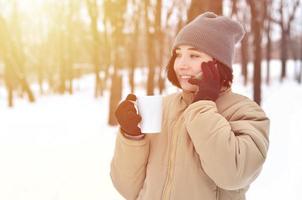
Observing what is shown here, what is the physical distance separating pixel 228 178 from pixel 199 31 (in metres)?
0.69

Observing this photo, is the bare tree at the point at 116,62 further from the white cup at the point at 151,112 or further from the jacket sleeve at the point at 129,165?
the white cup at the point at 151,112

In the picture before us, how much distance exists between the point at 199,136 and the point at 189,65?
1.26 ft

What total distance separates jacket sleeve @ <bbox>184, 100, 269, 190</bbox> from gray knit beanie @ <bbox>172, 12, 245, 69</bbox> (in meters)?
0.29

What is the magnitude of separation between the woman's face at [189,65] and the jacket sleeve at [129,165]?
319mm

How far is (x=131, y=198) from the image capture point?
2270 mm

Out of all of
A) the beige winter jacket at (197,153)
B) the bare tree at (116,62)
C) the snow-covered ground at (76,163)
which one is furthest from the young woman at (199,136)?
the bare tree at (116,62)

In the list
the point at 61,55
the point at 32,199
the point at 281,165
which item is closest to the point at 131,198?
the point at 32,199

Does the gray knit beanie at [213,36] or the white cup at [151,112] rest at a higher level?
the gray knit beanie at [213,36]

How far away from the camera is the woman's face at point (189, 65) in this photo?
2.14 metres

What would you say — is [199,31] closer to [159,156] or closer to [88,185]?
[159,156]

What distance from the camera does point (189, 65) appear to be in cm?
215

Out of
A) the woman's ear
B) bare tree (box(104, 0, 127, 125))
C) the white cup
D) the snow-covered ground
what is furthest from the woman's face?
bare tree (box(104, 0, 127, 125))

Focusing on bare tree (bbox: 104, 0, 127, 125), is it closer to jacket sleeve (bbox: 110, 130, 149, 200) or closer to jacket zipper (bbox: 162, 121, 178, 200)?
jacket sleeve (bbox: 110, 130, 149, 200)

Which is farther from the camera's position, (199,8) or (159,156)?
(199,8)
